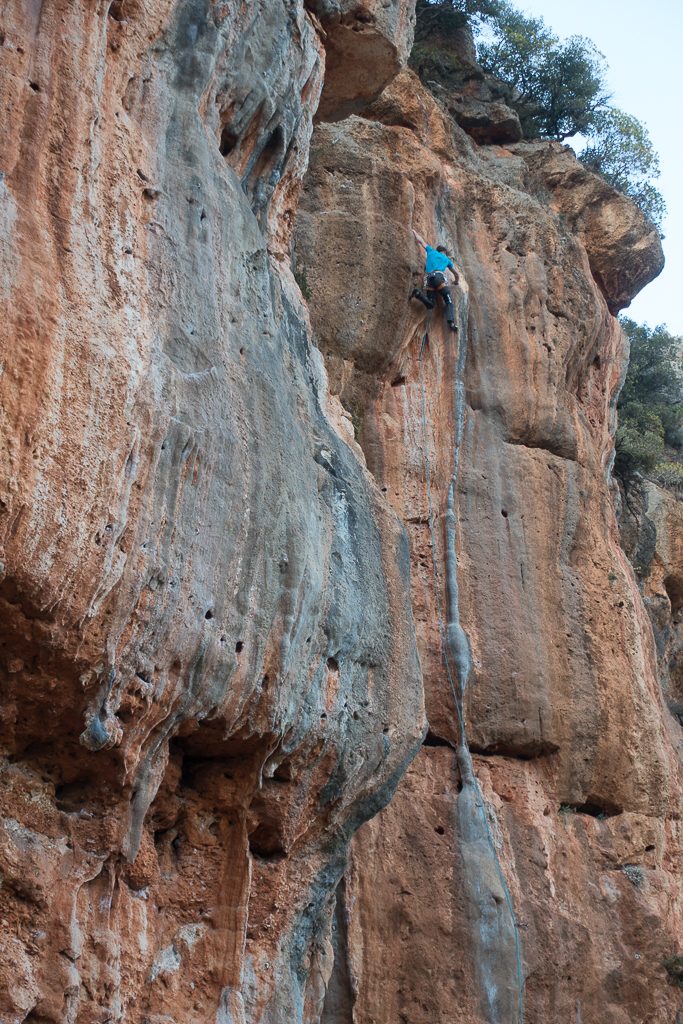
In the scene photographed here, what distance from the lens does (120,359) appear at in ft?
18.3

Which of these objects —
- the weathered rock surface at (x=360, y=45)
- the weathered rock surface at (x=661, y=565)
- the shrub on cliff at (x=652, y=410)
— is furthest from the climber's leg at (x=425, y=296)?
the shrub on cliff at (x=652, y=410)

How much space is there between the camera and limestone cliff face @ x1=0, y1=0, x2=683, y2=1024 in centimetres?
546

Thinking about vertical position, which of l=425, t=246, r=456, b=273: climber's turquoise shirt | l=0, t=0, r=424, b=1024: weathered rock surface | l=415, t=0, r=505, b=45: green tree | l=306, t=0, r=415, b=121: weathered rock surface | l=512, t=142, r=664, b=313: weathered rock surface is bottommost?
l=0, t=0, r=424, b=1024: weathered rock surface

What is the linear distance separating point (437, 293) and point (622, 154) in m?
9.94

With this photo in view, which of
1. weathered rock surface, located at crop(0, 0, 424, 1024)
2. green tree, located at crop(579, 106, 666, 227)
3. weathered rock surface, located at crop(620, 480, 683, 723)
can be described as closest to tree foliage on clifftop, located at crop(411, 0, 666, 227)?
green tree, located at crop(579, 106, 666, 227)

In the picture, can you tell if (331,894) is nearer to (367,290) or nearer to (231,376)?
(231,376)

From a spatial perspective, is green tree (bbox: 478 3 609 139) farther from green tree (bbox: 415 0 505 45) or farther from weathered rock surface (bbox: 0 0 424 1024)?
weathered rock surface (bbox: 0 0 424 1024)

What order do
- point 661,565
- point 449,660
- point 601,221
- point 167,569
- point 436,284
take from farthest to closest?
point 661,565 → point 601,221 → point 436,284 → point 449,660 → point 167,569

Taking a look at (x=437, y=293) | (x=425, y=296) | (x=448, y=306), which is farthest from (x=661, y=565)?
(x=425, y=296)

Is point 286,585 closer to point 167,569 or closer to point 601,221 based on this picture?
point 167,569

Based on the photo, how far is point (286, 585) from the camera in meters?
6.60

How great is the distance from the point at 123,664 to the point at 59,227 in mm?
2148

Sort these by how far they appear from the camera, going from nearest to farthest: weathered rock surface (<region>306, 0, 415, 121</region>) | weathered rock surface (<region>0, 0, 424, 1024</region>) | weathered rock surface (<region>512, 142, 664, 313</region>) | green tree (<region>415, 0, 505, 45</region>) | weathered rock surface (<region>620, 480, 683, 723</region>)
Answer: weathered rock surface (<region>0, 0, 424, 1024</region>) < weathered rock surface (<region>306, 0, 415, 121</region>) < weathered rock surface (<region>512, 142, 664, 313</region>) < weathered rock surface (<region>620, 480, 683, 723</region>) < green tree (<region>415, 0, 505, 45</region>)

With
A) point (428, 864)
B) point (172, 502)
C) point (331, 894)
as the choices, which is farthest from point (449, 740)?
point (172, 502)
